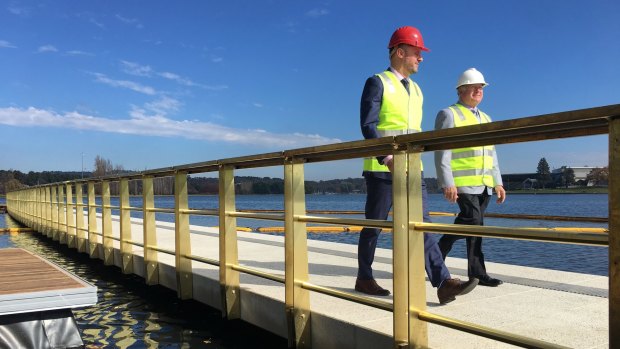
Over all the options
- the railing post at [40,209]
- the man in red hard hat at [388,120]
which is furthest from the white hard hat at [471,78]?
the railing post at [40,209]

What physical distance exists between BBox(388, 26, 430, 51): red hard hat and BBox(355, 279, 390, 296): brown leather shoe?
5.73 feet

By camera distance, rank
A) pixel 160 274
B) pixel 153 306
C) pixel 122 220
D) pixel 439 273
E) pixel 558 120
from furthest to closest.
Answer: pixel 122 220 < pixel 160 274 < pixel 153 306 < pixel 439 273 < pixel 558 120

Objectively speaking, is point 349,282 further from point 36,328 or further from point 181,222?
point 36,328

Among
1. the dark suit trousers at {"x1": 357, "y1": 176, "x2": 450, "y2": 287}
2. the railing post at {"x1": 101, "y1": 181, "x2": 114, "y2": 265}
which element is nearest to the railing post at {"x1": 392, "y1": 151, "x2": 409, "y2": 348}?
the dark suit trousers at {"x1": 357, "y1": 176, "x2": 450, "y2": 287}

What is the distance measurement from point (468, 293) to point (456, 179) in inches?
34.7

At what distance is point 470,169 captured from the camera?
432 cm

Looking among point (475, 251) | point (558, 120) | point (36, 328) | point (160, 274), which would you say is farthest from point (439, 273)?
point (160, 274)

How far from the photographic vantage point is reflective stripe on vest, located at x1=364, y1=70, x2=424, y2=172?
3.95 m

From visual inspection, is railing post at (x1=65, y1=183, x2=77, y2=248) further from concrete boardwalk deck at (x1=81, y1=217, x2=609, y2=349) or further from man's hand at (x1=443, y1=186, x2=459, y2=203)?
man's hand at (x1=443, y1=186, x2=459, y2=203)

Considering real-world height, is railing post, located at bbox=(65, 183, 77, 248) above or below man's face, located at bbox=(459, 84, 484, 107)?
below

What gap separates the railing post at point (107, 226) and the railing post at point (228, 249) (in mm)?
3610

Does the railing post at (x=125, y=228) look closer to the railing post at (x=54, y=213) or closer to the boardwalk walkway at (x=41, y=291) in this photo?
the boardwalk walkway at (x=41, y=291)

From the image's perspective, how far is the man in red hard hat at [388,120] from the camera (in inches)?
152

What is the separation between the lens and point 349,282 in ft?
14.8
